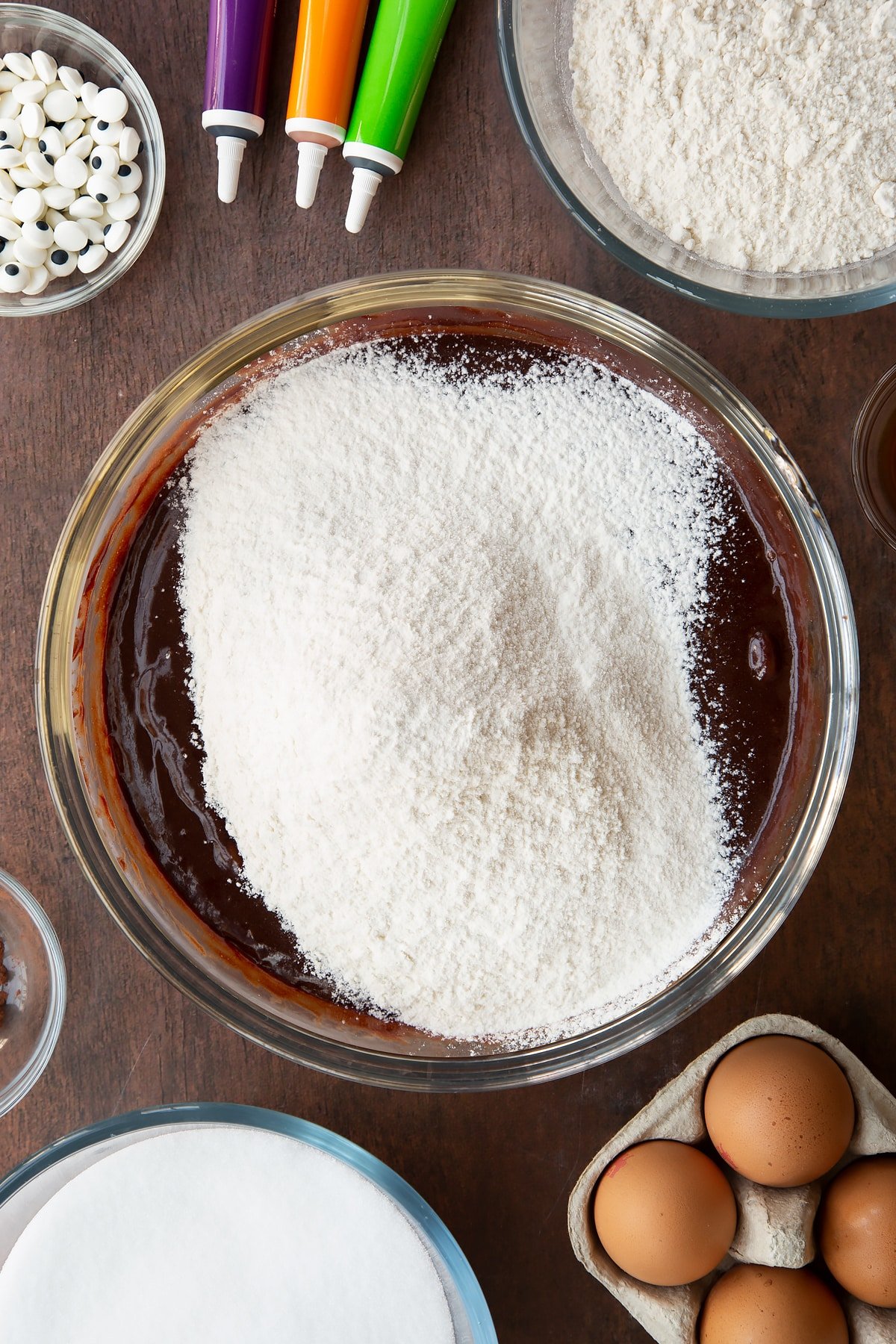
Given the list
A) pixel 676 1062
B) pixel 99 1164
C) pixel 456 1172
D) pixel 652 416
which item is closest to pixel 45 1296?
pixel 99 1164

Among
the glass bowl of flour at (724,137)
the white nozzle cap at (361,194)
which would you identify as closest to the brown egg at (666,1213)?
the glass bowl of flour at (724,137)

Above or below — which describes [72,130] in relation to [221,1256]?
above

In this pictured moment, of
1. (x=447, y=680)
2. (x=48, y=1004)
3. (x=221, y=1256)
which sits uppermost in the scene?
(x=447, y=680)

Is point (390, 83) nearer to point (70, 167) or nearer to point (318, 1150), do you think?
point (70, 167)

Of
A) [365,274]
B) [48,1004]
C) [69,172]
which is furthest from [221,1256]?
[69,172]

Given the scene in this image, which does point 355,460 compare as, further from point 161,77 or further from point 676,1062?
point 676,1062

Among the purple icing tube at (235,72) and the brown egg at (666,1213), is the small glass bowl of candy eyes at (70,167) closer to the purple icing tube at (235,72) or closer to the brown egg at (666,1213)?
the purple icing tube at (235,72)
